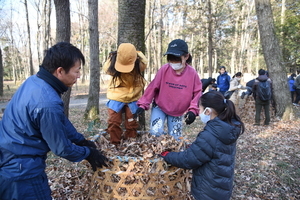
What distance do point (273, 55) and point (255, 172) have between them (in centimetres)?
575

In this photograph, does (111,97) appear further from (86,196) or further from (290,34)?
(290,34)

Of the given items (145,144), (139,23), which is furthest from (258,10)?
(145,144)

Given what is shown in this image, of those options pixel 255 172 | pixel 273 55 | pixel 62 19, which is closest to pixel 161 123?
pixel 255 172

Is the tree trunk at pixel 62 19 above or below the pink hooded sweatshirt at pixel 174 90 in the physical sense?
above

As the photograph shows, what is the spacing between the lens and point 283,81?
8352mm

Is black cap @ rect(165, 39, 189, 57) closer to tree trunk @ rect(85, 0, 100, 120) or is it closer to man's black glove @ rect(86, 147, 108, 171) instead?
man's black glove @ rect(86, 147, 108, 171)

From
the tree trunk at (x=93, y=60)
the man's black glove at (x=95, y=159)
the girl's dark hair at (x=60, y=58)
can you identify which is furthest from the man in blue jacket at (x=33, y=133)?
the tree trunk at (x=93, y=60)

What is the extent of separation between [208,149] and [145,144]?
88 cm

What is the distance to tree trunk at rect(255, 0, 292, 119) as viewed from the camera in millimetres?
8172

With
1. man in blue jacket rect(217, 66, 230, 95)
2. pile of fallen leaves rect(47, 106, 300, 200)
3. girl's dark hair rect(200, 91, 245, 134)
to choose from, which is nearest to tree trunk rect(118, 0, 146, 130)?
pile of fallen leaves rect(47, 106, 300, 200)

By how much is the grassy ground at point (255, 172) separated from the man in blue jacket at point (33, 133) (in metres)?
0.80

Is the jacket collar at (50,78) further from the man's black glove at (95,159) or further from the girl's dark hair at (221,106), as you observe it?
the girl's dark hair at (221,106)

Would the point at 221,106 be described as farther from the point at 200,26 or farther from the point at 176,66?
the point at 200,26

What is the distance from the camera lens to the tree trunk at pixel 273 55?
8.17 m
